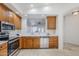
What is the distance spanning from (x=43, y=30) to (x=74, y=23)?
2348mm

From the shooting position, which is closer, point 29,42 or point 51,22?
point 29,42

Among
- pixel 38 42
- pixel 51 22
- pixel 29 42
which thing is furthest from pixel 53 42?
pixel 29 42

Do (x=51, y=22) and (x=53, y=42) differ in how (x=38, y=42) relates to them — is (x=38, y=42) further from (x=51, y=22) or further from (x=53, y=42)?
(x=51, y=22)

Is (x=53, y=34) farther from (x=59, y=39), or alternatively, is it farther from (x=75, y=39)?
(x=75, y=39)

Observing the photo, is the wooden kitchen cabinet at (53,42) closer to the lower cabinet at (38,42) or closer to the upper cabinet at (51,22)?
the lower cabinet at (38,42)

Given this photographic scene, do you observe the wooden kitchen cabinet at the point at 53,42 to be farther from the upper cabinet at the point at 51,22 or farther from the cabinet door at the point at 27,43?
the cabinet door at the point at 27,43

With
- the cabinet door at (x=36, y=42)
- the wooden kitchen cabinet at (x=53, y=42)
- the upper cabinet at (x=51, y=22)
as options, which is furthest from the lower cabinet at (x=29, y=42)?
the upper cabinet at (x=51, y=22)

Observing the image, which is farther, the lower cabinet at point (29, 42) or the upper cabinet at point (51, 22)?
the upper cabinet at point (51, 22)

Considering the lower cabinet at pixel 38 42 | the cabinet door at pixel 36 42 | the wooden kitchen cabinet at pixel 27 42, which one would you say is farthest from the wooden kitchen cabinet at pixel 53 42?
the wooden kitchen cabinet at pixel 27 42

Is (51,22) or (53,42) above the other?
(51,22)

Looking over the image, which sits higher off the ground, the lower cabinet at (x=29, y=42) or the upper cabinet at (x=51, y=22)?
the upper cabinet at (x=51, y=22)

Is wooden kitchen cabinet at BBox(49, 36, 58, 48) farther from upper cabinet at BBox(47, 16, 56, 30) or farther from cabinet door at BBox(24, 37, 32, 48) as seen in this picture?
cabinet door at BBox(24, 37, 32, 48)

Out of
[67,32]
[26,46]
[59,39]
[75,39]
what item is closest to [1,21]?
[26,46]

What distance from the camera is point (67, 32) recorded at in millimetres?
8945
